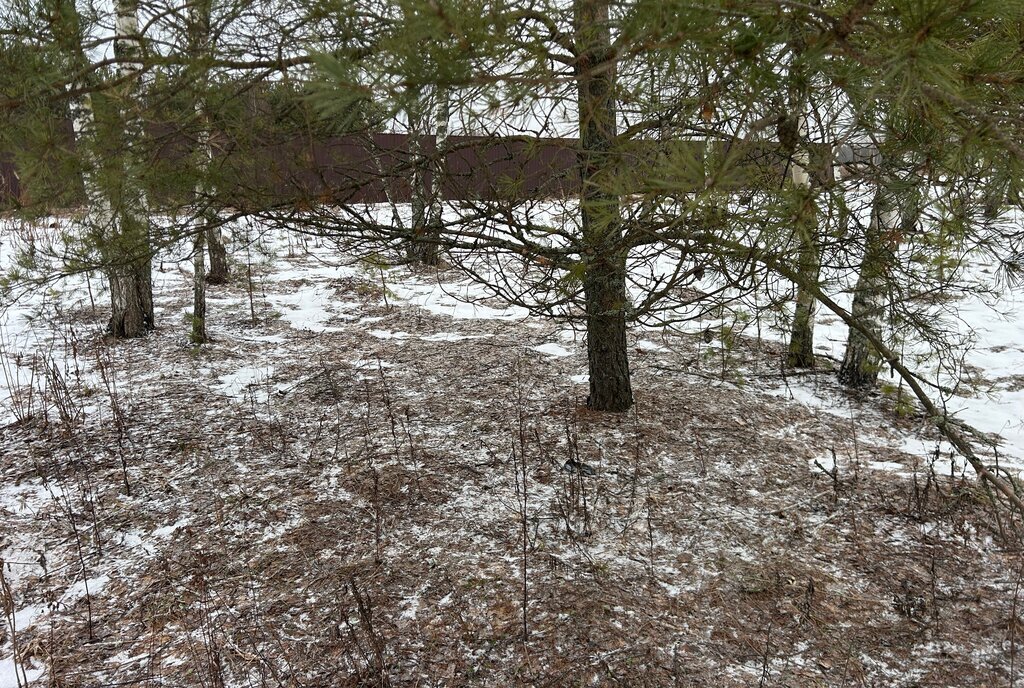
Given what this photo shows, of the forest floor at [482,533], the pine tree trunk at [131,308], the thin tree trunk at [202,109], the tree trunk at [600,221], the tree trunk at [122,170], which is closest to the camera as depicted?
the tree trunk at [600,221]

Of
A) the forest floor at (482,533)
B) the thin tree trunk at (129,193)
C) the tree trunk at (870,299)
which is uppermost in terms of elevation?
the thin tree trunk at (129,193)

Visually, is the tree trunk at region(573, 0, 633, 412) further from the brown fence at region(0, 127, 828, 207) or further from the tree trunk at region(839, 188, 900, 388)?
the tree trunk at region(839, 188, 900, 388)

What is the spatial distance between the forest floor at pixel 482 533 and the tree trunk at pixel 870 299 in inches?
8.6

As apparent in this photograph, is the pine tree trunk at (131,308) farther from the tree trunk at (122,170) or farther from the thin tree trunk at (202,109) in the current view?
the thin tree trunk at (202,109)

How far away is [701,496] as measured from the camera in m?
3.61

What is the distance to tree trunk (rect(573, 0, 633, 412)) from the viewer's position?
88.8 inches

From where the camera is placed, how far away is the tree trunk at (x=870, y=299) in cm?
296

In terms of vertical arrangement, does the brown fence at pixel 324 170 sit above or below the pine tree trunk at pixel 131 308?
above

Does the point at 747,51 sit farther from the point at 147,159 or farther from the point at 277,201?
the point at 147,159

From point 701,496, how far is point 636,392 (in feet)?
4.54

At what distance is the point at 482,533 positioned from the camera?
3242 millimetres

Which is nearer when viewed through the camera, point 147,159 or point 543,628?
point 543,628

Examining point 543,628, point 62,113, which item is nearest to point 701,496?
point 543,628

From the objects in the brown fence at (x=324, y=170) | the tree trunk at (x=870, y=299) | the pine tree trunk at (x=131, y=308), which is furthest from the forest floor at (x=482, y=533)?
the brown fence at (x=324, y=170)
